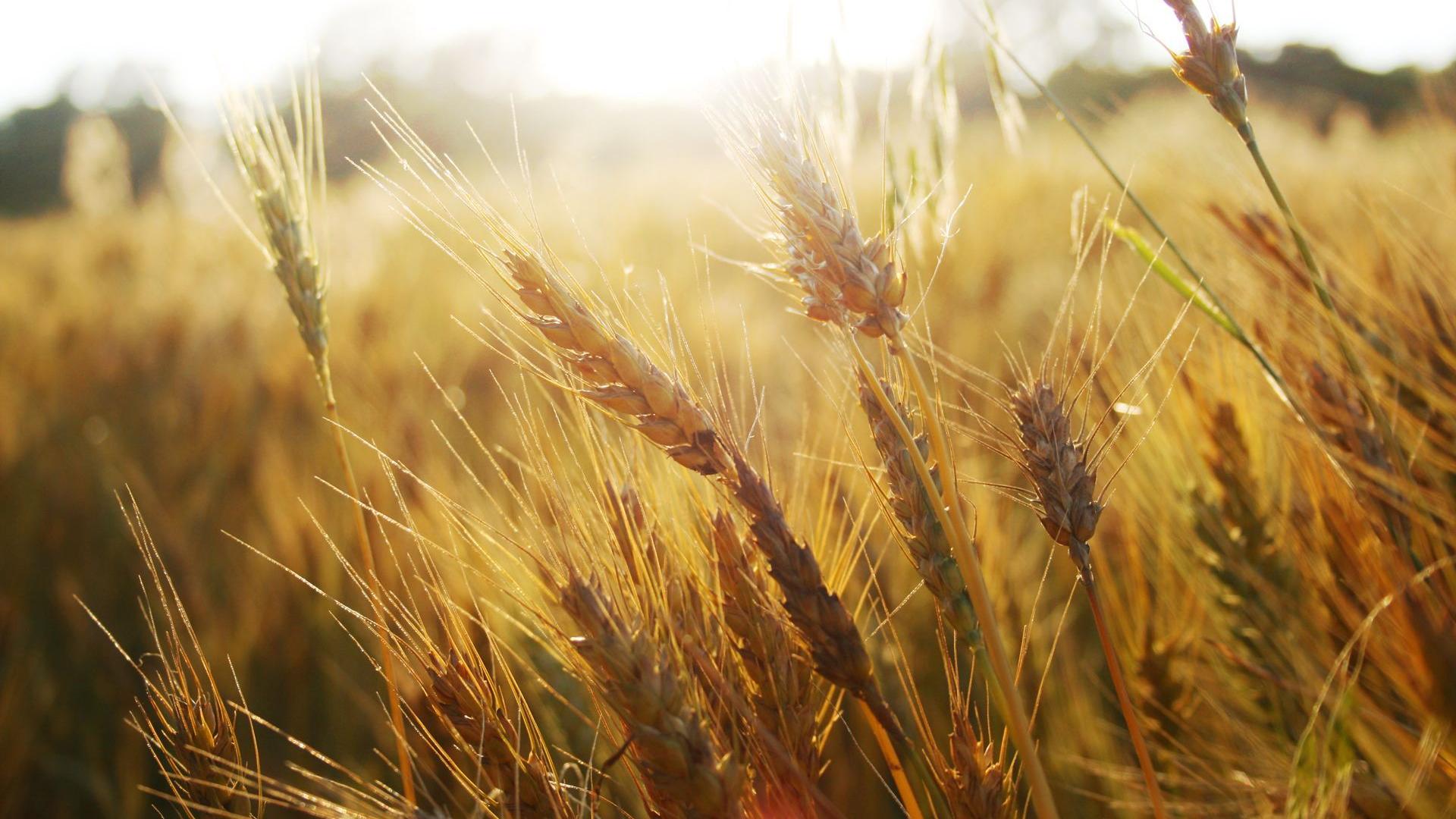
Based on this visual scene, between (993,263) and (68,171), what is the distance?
10.1 metres

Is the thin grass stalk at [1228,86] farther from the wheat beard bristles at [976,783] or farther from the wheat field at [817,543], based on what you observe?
the wheat beard bristles at [976,783]

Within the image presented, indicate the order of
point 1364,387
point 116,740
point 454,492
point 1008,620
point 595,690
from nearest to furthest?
point 595,690
point 1364,387
point 1008,620
point 454,492
point 116,740

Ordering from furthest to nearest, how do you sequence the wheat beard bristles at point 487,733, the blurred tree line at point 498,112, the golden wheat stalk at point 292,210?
1. the blurred tree line at point 498,112
2. the golden wheat stalk at point 292,210
3. the wheat beard bristles at point 487,733

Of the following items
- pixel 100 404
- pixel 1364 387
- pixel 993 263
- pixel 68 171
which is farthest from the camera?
pixel 68 171

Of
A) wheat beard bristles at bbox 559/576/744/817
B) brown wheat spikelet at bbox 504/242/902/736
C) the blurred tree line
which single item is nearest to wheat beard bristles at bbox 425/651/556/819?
wheat beard bristles at bbox 559/576/744/817

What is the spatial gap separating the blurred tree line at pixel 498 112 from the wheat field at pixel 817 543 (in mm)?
10808

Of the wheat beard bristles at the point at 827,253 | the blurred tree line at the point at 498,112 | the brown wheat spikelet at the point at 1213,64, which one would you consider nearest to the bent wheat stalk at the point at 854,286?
the wheat beard bristles at the point at 827,253

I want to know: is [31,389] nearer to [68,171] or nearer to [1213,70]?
[1213,70]

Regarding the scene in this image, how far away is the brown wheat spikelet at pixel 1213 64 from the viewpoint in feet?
2.12

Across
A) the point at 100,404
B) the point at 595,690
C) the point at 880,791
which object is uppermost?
the point at 595,690

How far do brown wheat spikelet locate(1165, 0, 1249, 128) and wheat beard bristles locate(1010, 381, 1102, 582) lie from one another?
291mm

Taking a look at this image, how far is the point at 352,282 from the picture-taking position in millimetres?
3703

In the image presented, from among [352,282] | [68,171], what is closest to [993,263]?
[352,282]

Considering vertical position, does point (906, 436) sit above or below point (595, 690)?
above
